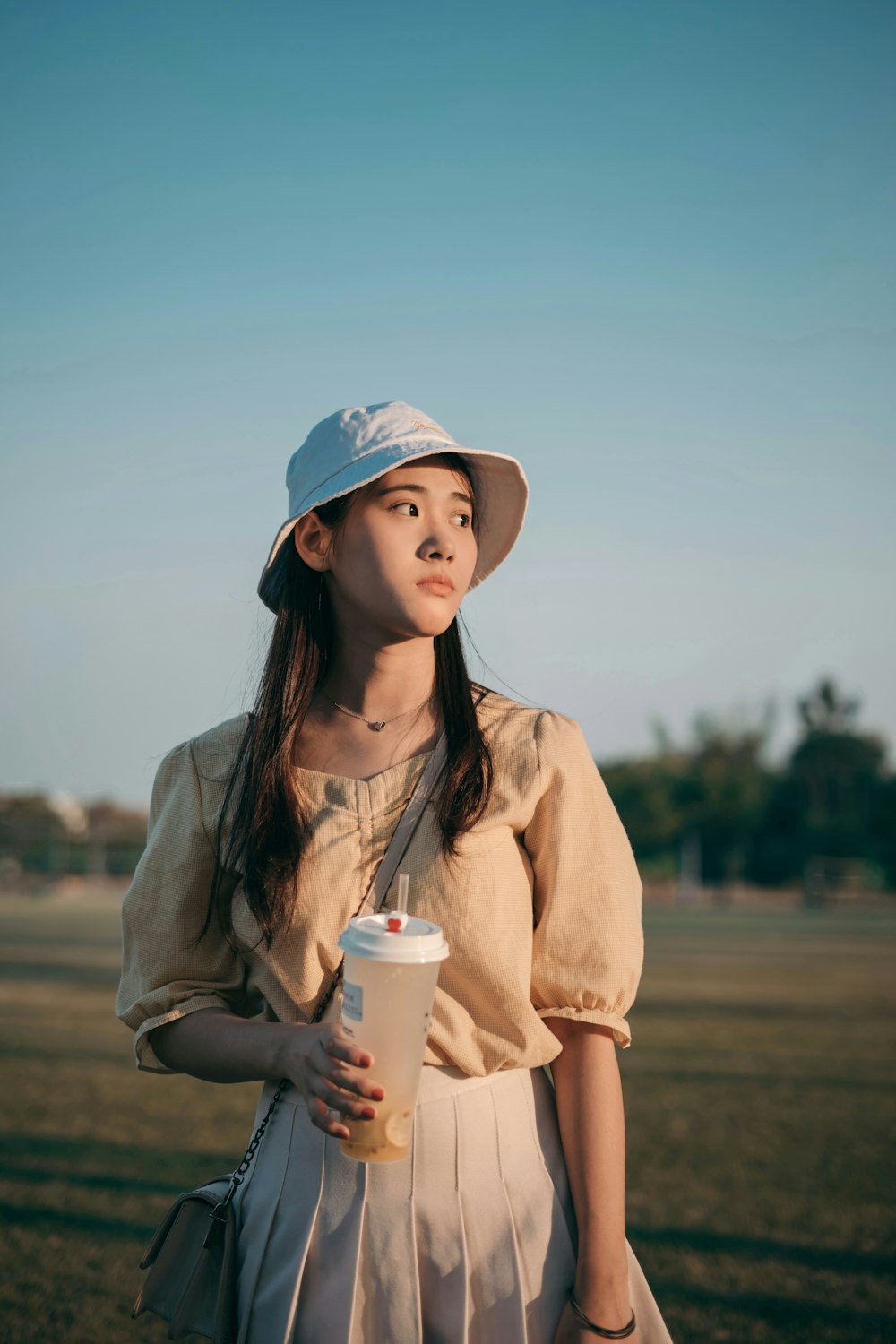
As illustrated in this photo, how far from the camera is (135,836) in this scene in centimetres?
9356

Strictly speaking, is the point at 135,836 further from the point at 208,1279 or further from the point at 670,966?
the point at 208,1279

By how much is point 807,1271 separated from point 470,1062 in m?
4.00

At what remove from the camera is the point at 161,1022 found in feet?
6.59

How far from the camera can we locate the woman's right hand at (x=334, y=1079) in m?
1.58

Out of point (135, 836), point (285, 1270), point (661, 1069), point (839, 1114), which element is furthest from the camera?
point (135, 836)

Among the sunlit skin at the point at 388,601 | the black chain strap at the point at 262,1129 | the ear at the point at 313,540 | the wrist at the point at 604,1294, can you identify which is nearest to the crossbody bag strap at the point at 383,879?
the black chain strap at the point at 262,1129

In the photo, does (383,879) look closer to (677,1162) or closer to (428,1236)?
(428,1236)

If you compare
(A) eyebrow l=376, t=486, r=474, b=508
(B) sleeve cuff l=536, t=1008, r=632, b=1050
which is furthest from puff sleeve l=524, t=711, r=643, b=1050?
(A) eyebrow l=376, t=486, r=474, b=508

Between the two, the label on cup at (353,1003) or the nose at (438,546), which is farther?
the nose at (438,546)

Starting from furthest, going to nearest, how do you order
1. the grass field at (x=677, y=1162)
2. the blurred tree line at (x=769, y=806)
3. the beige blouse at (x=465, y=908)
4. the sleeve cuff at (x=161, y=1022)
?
the blurred tree line at (x=769, y=806) < the grass field at (x=677, y=1162) < the sleeve cuff at (x=161, y=1022) < the beige blouse at (x=465, y=908)

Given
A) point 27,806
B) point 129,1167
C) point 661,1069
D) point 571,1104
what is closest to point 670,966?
point 661,1069

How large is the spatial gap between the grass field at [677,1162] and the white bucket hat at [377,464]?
4.79 feet

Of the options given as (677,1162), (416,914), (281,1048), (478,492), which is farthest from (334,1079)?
(677,1162)

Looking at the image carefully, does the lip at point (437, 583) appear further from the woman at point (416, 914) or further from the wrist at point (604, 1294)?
the wrist at point (604, 1294)
